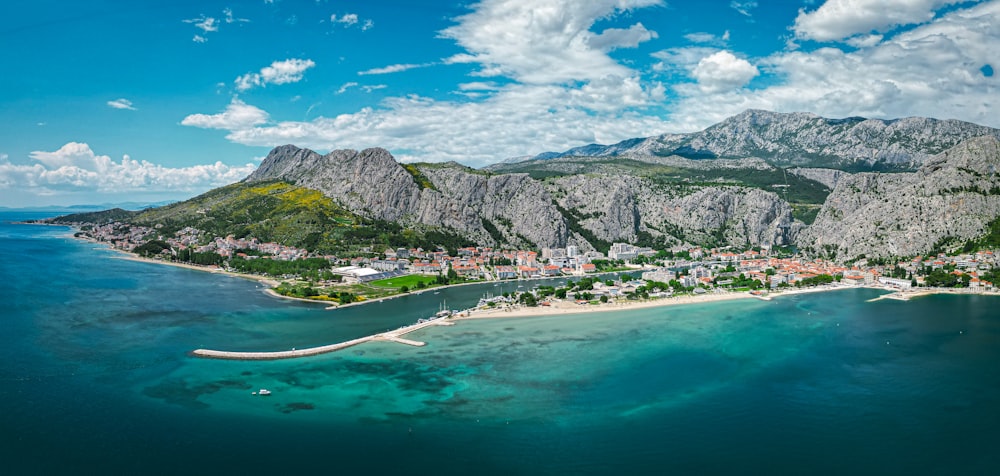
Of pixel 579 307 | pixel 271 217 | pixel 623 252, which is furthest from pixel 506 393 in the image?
pixel 271 217

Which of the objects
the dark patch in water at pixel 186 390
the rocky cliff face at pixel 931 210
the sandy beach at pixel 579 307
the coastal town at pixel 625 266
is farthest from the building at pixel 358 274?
the rocky cliff face at pixel 931 210

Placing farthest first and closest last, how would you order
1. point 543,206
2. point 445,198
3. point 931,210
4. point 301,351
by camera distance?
point 445,198
point 543,206
point 931,210
point 301,351

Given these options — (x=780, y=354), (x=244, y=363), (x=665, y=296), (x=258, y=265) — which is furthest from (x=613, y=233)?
(x=244, y=363)

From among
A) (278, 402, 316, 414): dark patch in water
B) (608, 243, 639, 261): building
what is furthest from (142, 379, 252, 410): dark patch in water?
(608, 243, 639, 261): building

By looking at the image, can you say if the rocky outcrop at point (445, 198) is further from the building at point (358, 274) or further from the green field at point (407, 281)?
the building at point (358, 274)

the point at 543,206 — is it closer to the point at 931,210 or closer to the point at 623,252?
the point at 623,252

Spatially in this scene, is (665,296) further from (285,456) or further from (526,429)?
(285,456)

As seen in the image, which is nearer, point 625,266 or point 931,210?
point 931,210
